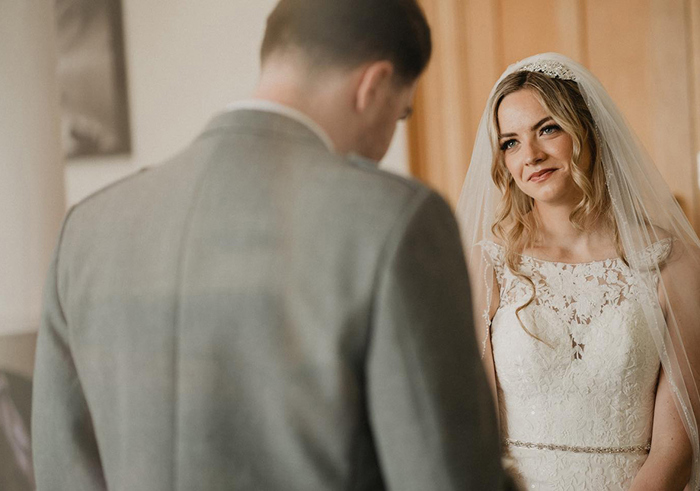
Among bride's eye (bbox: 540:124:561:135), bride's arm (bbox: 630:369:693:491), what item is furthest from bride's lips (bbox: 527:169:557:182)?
bride's arm (bbox: 630:369:693:491)

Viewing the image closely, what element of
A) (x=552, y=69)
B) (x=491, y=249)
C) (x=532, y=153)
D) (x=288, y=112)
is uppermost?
(x=552, y=69)

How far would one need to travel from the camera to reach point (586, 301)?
5.54ft

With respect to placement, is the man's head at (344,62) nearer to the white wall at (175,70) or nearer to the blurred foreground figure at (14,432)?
the white wall at (175,70)

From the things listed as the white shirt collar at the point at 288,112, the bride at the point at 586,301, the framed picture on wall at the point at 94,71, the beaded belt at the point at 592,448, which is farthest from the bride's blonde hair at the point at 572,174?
the white shirt collar at the point at 288,112

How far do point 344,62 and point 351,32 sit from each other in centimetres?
3

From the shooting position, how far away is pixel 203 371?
687 millimetres

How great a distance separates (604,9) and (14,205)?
1.82 meters

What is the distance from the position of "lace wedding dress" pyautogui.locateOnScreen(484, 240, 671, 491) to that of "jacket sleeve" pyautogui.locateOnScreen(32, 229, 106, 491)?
1.14m

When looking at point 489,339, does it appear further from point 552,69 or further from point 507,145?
point 552,69

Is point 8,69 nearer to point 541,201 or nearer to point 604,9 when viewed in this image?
point 541,201

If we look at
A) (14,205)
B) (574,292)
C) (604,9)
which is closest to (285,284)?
(14,205)

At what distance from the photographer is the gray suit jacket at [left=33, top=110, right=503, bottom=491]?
64cm

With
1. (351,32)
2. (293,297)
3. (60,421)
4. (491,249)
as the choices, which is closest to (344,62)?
(351,32)

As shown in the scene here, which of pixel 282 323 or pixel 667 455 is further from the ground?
pixel 282 323
